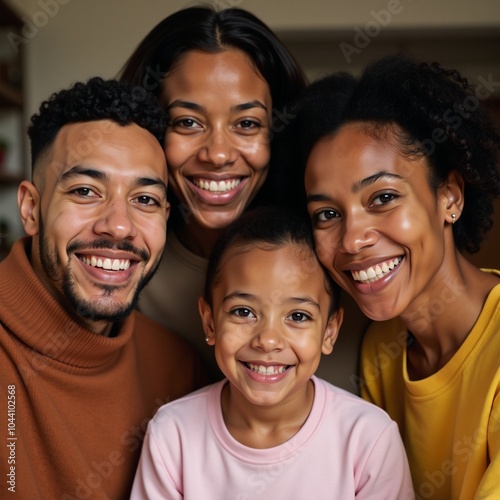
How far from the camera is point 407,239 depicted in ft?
4.47

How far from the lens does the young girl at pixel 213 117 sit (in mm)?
1779

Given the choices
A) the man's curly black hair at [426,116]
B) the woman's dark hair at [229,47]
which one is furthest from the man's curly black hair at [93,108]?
the man's curly black hair at [426,116]

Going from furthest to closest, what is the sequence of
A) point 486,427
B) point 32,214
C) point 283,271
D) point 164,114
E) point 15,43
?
1. point 15,43
2. point 164,114
3. point 32,214
4. point 283,271
5. point 486,427

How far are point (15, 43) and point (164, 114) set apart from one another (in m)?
3.23

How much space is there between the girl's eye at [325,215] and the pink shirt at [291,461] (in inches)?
17.8

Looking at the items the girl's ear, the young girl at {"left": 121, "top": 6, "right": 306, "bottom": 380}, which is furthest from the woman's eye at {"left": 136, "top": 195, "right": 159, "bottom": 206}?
the girl's ear

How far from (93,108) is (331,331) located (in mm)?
826

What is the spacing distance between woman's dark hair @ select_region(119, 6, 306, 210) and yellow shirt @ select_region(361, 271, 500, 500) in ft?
1.91

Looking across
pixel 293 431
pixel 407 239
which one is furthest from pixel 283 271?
pixel 293 431

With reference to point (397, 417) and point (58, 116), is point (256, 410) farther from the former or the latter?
point (58, 116)

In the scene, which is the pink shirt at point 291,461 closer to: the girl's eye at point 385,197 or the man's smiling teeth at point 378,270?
the man's smiling teeth at point 378,270

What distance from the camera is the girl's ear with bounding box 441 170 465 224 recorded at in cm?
148

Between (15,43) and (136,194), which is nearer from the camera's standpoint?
(136,194)

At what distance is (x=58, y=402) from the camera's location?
4.80 ft
